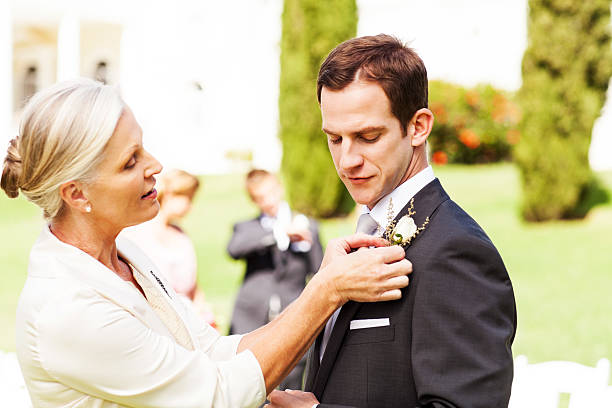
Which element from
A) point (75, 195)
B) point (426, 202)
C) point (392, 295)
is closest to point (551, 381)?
point (426, 202)

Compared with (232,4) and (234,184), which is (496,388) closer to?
(234,184)

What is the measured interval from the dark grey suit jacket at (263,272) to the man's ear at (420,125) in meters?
4.41

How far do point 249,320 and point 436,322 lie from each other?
475 centimetres

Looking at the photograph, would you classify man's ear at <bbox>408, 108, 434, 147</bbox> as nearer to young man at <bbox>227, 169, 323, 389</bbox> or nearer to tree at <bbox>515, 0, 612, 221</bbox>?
young man at <bbox>227, 169, 323, 389</bbox>

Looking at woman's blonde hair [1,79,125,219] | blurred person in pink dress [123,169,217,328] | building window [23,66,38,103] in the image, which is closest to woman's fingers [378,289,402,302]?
woman's blonde hair [1,79,125,219]

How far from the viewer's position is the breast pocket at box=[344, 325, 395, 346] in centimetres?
234

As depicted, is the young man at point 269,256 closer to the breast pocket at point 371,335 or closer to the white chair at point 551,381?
the white chair at point 551,381

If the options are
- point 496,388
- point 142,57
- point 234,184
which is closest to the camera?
point 496,388

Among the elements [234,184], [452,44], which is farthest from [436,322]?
[452,44]

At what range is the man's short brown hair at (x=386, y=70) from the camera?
2404 millimetres

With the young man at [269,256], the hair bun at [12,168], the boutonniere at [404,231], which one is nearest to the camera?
the boutonniere at [404,231]

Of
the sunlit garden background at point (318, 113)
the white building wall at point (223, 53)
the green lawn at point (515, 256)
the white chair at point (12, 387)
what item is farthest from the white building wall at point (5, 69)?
the white chair at point (12, 387)

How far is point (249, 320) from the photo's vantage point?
6.82m

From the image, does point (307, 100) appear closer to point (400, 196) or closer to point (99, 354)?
point (400, 196)
